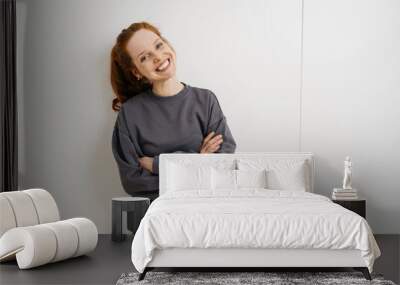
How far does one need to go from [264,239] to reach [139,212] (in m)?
2.13

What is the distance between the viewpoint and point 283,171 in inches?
255

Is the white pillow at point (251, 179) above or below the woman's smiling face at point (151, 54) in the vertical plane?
below

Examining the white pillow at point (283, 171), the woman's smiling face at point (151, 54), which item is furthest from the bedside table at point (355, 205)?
the woman's smiling face at point (151, 54)

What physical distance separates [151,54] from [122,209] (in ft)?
5.34

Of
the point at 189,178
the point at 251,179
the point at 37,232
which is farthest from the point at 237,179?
the point at 37,232

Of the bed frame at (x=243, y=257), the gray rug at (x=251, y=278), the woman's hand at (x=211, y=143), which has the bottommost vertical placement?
the gray rug at (x=251, y=278)

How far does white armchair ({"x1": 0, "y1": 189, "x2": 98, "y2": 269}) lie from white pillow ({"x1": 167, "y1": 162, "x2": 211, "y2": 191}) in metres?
1.04

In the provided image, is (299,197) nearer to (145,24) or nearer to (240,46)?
(240,46)

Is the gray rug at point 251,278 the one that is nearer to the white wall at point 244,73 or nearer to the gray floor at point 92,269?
the gray floor at point 92,269

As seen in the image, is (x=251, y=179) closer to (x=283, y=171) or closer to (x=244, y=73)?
(x=283, y=171)

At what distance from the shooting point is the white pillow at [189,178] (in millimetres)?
6414

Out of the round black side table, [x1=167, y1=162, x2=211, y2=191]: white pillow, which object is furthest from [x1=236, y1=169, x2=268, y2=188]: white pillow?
the round black side table

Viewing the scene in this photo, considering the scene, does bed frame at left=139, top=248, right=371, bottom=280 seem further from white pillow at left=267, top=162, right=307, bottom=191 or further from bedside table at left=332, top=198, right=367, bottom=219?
bedside table at left=332, top=198, right=367, bottom=219

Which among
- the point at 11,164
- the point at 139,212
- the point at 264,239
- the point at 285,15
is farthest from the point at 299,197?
the point at 11,164
